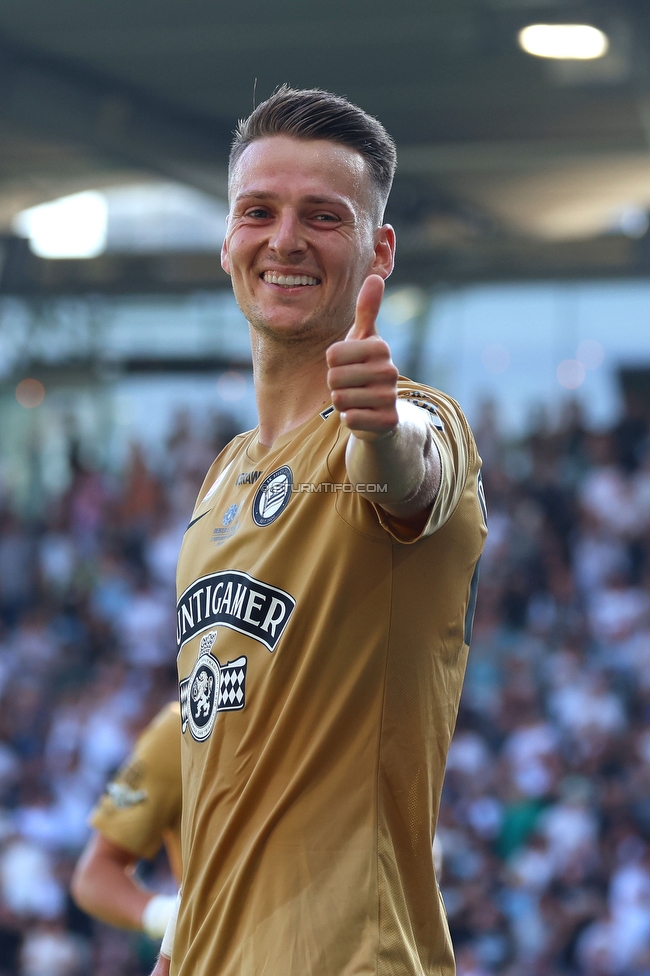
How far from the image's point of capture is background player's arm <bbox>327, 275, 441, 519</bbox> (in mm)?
1649

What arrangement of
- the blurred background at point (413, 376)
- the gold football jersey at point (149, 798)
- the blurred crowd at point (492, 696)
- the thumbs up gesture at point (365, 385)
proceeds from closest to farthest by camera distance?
1. the thumbs up gesture at point (365, 385)
2. the gold football jersey at point (149, 798)
3. the blurred crowd at point (492, 696)
4. the blurred background at point (413, 376)

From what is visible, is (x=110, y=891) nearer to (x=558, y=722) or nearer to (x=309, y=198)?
(x=309, y=198)

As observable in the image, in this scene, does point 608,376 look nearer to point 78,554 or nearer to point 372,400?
point 78,554

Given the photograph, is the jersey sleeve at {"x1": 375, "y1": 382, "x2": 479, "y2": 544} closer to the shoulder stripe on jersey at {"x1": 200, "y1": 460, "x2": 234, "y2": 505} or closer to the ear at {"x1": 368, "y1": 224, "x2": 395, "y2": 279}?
the ear at {"x1": 368, "y1": 224, "x2": 395, "y2": 279}

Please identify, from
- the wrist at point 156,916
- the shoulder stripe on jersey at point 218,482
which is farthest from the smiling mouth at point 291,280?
the wrist at point 156,916

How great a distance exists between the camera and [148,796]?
4148 mm

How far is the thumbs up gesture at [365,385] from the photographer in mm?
1646

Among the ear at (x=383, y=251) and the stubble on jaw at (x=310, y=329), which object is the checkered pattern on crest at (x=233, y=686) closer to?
the stubble on jaw at (x=310, y=329)

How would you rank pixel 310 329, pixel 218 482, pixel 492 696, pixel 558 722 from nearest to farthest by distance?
pixel 310 329, pixel 218 482, pixel 558 722, pixel 492 696

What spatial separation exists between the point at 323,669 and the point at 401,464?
43 cm

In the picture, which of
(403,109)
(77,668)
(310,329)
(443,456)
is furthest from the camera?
(77,668)

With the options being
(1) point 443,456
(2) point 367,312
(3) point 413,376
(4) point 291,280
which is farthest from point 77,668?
(2) point 367,312

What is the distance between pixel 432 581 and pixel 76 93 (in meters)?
10.6

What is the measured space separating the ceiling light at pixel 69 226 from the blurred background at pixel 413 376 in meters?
0.04
